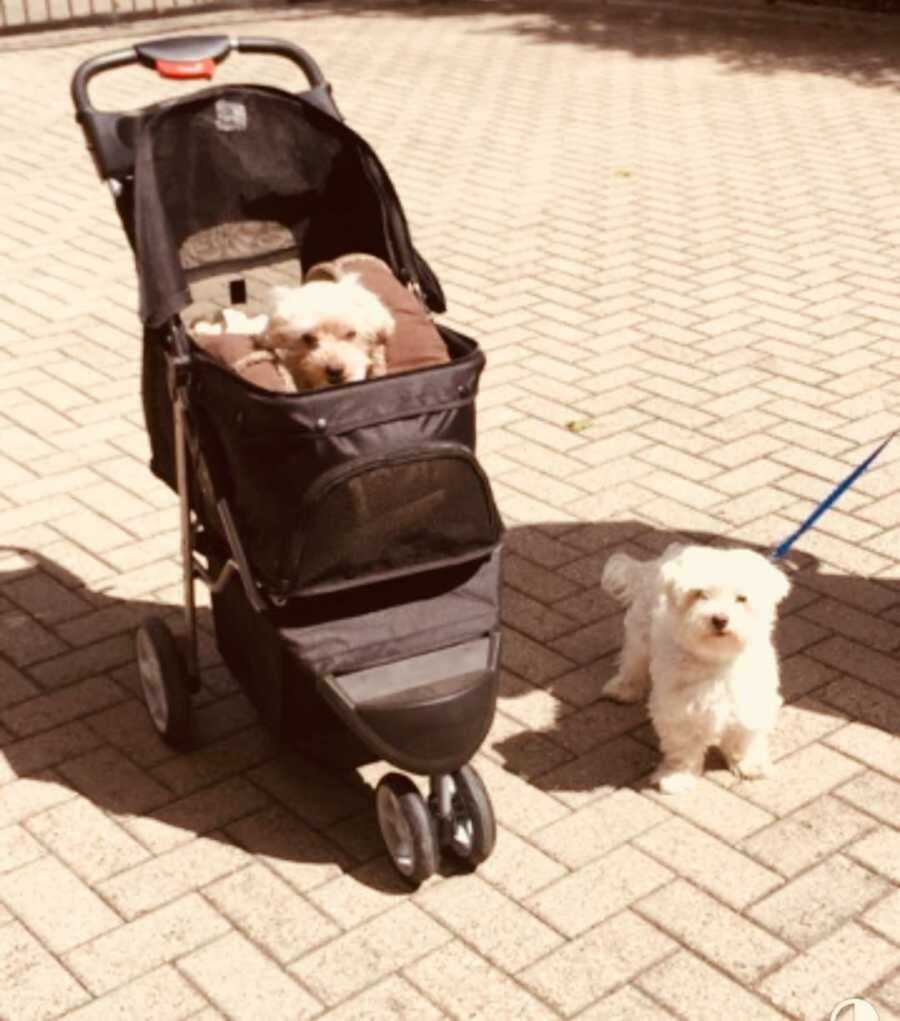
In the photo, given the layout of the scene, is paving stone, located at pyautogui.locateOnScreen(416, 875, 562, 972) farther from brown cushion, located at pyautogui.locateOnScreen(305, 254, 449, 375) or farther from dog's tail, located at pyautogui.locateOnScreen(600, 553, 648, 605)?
brown cushion, located at pyautogui.locateOnScreen(305, 254, 449, 375)

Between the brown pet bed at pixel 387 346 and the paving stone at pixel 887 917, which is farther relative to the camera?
the brown pet bed at pixel 387 346

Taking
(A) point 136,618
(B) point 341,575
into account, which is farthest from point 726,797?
(A) point 136,618

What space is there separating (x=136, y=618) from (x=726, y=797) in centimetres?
214

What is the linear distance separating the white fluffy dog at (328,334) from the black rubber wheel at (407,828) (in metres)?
1.08

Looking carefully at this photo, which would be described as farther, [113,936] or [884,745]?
[884,745]

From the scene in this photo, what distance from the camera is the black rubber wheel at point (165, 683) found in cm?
480

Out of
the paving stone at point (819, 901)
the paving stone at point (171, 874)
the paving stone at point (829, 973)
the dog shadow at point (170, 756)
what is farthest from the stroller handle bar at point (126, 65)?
the paving stone at point (829, 973)

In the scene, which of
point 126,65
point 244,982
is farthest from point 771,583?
point 126,65

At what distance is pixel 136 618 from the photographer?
5.64m

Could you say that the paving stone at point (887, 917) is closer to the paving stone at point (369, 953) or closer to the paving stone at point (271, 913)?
the paving stone at point (369, 953)

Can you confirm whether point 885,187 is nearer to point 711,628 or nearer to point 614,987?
point 711,628

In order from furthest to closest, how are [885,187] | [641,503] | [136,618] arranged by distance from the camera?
[885,187], [641,503], [136,618]

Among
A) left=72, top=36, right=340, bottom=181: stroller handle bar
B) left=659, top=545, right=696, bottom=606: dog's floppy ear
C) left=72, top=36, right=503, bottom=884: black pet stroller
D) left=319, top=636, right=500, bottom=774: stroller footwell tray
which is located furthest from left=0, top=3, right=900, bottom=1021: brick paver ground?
left=72, top=36, right=340, bottom=181: stroller handle bar

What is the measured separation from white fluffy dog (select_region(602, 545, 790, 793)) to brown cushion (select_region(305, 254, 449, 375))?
0.89 meters
